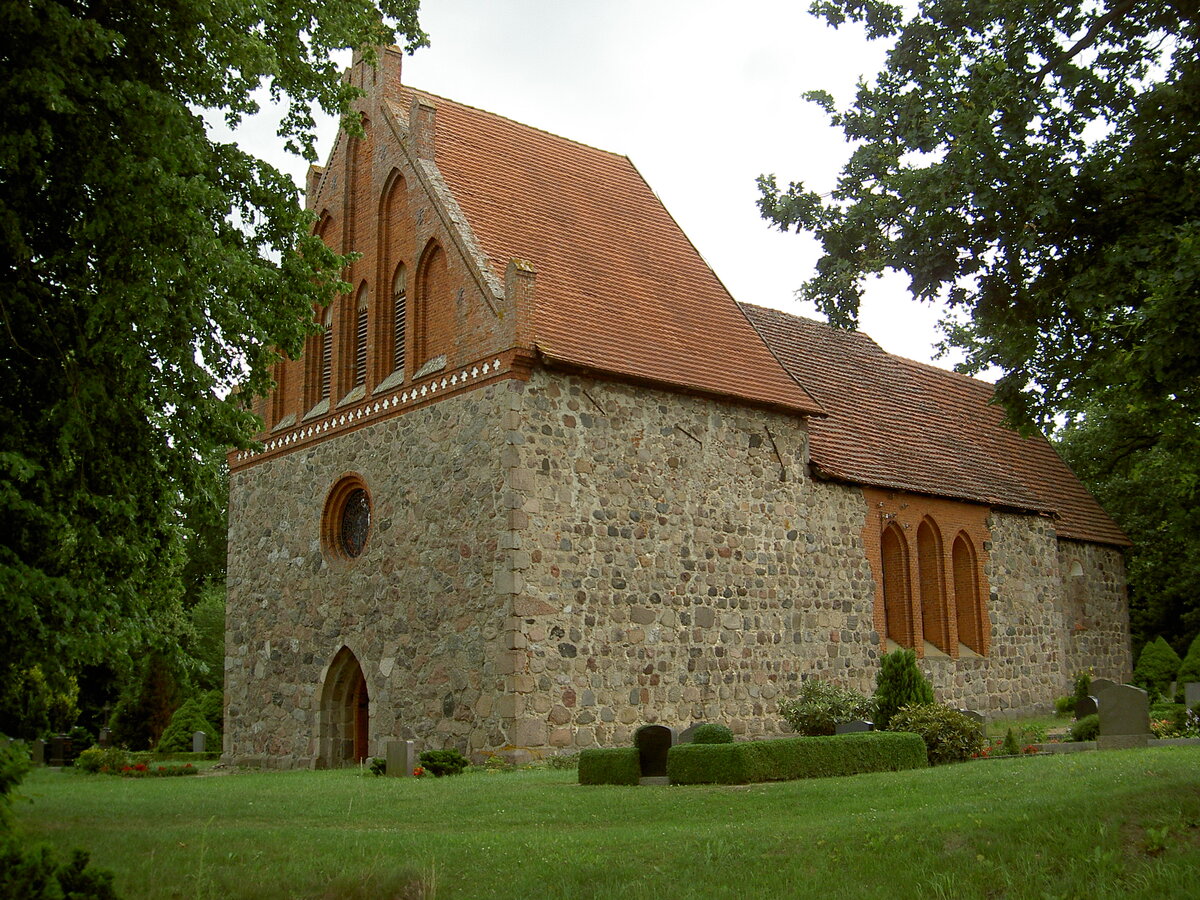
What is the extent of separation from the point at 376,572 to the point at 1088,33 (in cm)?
1361

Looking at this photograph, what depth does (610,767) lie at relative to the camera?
1461 cm

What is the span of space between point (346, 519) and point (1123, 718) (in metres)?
13.1

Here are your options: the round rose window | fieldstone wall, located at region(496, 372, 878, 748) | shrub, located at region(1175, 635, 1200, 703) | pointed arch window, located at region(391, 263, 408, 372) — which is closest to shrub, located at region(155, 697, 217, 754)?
the round rose window

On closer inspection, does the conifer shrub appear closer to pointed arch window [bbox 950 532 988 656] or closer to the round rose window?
the round rose window

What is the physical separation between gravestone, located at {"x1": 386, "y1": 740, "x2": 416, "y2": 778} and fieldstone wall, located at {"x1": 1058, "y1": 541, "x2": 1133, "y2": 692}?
18426mm

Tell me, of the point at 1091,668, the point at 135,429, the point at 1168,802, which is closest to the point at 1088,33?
the point at 1168,802

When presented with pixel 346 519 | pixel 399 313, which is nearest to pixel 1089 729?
pixel 346 519

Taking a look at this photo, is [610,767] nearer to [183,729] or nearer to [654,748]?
[654,748]

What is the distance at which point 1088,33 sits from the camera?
10539 millimetres

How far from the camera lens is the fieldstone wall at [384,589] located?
17.8 m

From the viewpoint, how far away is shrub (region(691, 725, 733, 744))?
15859 mm

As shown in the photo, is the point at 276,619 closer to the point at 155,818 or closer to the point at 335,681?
the point at 335,681

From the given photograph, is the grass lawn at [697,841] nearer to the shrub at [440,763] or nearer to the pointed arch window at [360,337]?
the shrub at [440,763]

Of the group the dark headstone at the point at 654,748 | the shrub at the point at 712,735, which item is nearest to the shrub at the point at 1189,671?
the shrub at the point at 712,735
